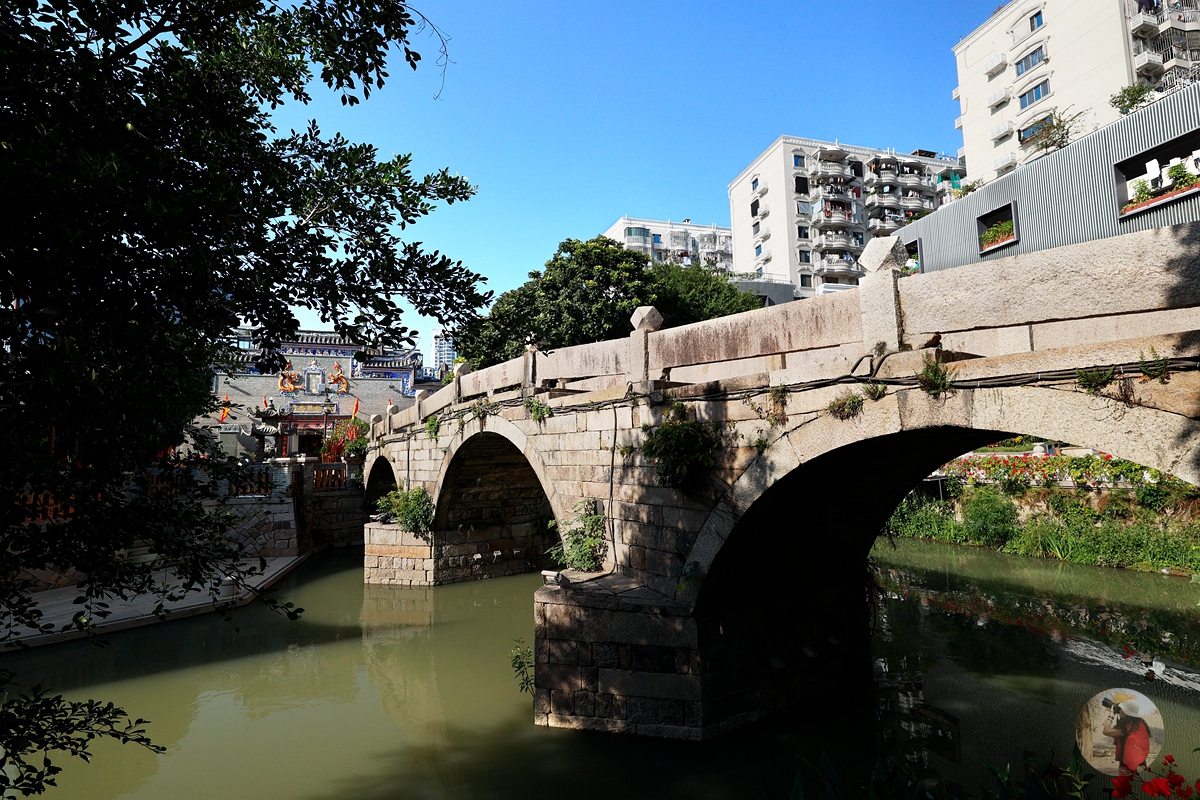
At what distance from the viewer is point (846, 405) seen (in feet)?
17.6

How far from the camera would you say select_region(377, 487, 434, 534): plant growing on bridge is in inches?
584

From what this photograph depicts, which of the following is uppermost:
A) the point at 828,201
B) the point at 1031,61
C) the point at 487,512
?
the point at 1031,61

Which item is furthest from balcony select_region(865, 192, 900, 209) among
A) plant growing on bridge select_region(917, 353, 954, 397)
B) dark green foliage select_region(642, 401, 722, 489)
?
plant growing on bridge select_region(917, 353, 954, 397)

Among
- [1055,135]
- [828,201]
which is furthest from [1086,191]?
[828,201]

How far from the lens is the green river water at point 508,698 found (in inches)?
255

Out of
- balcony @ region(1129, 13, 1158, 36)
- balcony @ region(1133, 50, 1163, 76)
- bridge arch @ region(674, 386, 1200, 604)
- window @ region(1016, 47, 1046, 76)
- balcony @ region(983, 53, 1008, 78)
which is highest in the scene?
balcony @ region(983, 53, 1008, 78)

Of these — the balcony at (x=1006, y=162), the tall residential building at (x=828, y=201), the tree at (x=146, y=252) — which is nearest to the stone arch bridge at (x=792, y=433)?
the tree at (x=146, y=252)

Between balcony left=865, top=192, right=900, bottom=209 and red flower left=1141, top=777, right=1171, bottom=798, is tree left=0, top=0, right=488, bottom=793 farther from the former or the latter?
balcony left=865, top=192, right=900, bottom=209

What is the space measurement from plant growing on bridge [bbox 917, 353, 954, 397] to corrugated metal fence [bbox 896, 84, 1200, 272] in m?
7.21

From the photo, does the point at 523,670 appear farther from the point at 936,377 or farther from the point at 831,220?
the point at 831,220

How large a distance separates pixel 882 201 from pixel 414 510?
1539 inches

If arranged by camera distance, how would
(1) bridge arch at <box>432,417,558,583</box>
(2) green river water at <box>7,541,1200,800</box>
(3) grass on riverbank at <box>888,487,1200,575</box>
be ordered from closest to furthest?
(2) green river water at <box>7,541,1200,800</box> → (3) grass on riverbank at <box>888,487,1200,575</box> → (1) bridge arch at <box>432,417,558,583</box>

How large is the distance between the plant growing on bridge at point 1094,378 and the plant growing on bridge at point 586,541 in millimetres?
5114

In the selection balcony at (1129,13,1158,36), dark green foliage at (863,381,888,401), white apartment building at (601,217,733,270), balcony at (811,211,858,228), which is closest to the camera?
dark green foliage at (863,381,888,401)
